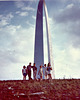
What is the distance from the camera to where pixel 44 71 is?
1850 centimetres

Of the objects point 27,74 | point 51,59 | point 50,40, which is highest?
point 50,40

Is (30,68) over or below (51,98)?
over

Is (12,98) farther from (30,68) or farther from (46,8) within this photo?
(46,8)

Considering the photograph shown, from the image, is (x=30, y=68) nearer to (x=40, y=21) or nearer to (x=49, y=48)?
(x=49, y=48)

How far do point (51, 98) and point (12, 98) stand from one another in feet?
6.35

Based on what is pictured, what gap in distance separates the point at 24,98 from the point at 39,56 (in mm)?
27083

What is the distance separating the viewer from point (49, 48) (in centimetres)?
3344

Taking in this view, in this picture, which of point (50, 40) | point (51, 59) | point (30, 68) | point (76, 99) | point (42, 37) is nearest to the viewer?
point (76, 99)

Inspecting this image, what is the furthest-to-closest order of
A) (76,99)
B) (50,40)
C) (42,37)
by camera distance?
(42,37), (50,40), (76,99)

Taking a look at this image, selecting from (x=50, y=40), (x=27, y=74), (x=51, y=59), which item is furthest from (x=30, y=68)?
(x=50, y=40)

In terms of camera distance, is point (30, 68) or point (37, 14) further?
point (37, 14)

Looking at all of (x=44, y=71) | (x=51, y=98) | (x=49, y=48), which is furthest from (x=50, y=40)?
(x=51, y=98)

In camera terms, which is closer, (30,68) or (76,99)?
(76,99)

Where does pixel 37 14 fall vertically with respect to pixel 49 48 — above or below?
above
